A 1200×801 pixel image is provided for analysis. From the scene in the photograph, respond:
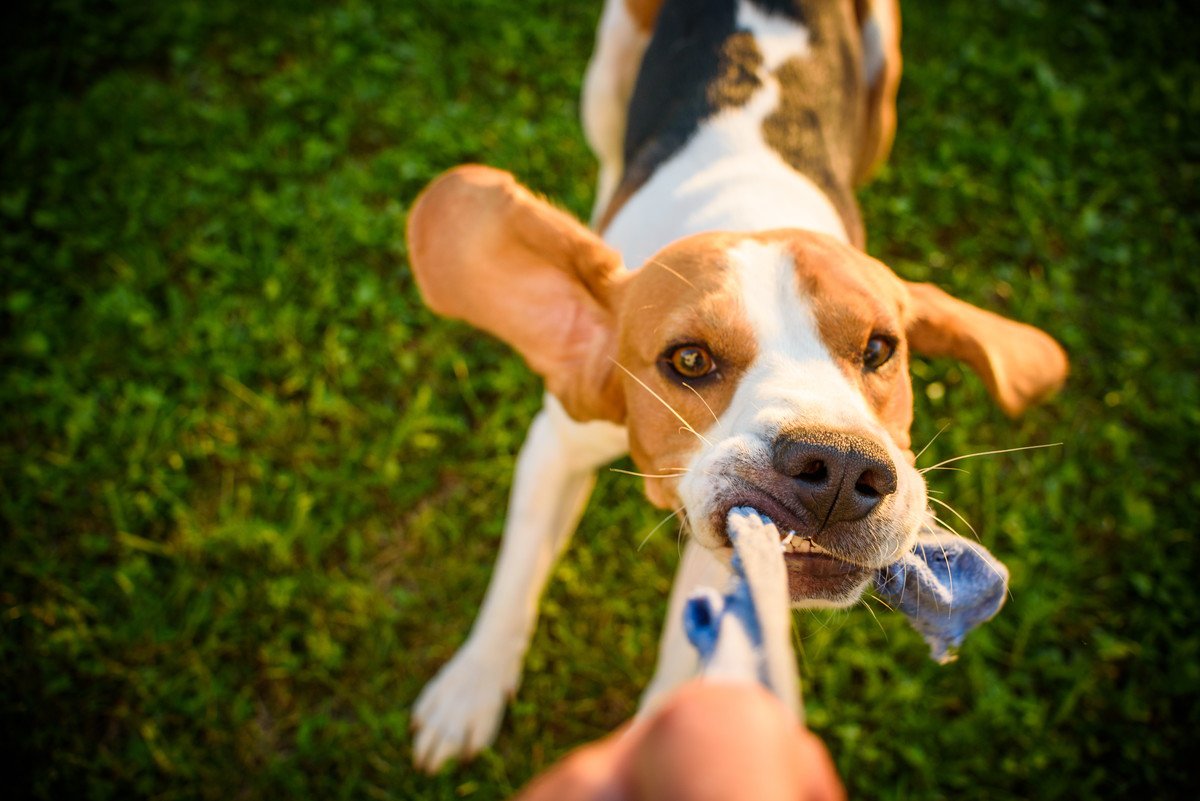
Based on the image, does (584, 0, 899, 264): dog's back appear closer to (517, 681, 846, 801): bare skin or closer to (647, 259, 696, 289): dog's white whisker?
(647, 259, 696, 289): dog's white whisker

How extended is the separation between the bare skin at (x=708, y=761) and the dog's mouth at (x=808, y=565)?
96 cm

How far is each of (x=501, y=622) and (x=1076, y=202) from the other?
15.1ft

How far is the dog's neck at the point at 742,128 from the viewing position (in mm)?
3230

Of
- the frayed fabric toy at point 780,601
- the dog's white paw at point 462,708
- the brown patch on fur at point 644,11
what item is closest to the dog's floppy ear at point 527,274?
the frayed fabric toy at point 780,601

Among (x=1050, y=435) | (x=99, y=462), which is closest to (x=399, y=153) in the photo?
(x=99, y=462)

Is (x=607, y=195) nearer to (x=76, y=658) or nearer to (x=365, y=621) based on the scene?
(x=365, y=621)

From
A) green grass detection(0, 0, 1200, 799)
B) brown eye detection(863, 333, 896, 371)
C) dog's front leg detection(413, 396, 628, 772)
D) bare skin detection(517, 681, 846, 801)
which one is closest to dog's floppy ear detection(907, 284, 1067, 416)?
brown eye detection(863, 333, 896, 371)

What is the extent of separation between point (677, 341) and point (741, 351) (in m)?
0.19

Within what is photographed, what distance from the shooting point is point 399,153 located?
196 inches

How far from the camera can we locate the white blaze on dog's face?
1.95 m

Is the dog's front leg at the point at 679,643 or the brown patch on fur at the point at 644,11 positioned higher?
the brown patch on fur at the point at 644,11

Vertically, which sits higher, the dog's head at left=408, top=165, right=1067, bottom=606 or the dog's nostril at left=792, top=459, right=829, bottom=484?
the dog's nostril at left=792, top=459, right=829, bottom=484

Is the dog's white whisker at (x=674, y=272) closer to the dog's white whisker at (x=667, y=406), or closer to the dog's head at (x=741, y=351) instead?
the dog's head at (x=741, y=351)

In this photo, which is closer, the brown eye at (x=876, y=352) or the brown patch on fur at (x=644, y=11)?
the brown eye at (x=876, y=352)
